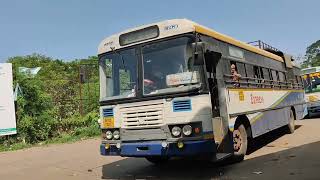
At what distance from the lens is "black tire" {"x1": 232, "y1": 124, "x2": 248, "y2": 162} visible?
1032 centimetres

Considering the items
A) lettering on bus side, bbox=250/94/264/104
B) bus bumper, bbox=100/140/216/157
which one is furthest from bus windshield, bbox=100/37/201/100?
lettering on bus side, bbox=250/94/264/104

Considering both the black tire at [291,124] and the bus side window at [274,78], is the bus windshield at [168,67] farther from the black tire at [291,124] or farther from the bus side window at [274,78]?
the black tire at [291,124]

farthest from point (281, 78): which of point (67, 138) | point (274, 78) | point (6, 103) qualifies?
point (6, 103)

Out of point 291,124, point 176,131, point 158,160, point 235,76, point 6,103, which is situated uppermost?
point 6,103

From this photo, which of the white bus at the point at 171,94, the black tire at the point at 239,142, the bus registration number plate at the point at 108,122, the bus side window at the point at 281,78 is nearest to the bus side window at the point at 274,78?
the bus side window at the point at 281,78

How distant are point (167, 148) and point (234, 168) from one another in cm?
208

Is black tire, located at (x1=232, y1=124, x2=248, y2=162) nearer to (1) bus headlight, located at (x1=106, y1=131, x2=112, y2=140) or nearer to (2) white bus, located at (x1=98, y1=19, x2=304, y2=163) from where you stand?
(2) white bus, located at (x1=98, y1=19, x2=304, y2=163)

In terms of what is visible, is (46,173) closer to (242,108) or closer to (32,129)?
(242,108)

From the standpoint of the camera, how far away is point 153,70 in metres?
9.04

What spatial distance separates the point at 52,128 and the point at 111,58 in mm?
10688

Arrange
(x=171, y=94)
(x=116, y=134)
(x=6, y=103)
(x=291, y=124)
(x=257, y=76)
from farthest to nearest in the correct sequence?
(x=6, y=103), (x=291, y=124), (x=257, y=76), (x=116, y=134), (x=171, y=94)

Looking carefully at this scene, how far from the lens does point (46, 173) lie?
37.1ft

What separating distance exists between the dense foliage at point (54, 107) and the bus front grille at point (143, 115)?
21.4 feet

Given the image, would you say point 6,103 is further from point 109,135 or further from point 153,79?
point 153,79
